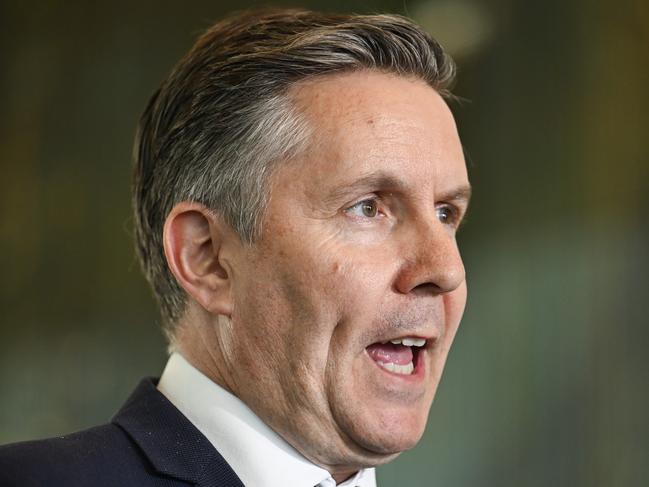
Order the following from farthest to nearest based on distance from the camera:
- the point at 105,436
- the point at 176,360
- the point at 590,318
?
the point at 590,318, the point at 176,360, the point at 105,436

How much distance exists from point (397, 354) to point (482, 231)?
135 centimetres

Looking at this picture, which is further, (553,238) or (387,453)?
(553,238)

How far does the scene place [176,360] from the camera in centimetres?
144

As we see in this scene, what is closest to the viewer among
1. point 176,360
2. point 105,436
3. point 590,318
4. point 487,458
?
point 105,436

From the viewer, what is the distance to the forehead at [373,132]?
1337 mm

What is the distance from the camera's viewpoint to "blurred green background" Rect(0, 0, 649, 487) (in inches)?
89.7

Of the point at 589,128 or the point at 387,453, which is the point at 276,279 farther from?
the point at 589,128

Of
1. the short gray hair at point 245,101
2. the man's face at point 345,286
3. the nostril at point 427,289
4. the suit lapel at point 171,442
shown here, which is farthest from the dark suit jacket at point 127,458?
the nostril at point 427,289

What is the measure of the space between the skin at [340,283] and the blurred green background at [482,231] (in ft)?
3.41

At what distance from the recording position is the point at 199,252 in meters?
1.41

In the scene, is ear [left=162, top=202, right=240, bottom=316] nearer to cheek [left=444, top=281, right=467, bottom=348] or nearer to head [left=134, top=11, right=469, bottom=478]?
head [left=134, top=11, right=469, bottom=478]

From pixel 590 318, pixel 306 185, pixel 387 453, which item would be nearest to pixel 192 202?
pixel 306 185

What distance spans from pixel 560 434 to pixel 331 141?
4.31ft

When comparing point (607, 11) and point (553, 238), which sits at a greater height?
point (607, 11)
